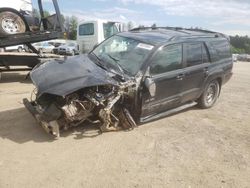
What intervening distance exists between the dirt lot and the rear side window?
1818 millimetres

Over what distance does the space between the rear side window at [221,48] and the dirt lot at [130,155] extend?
1.82 metres

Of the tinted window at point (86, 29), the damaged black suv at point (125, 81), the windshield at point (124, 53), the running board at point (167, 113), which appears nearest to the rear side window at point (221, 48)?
the damaged black suv at point (125, 81)

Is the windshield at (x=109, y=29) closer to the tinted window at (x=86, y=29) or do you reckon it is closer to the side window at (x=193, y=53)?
the tinted window at (x=86, y=29)

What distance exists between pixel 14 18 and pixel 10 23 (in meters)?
0.19

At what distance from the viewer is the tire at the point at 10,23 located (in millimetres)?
8820

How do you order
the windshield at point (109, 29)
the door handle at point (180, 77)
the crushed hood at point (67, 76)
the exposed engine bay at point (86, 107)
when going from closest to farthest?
the crushed hood at point (67, 76) < the exposed engine bay at point (86, 107) < the door handle at point (180, 77) < the windshield at point (109, 29)

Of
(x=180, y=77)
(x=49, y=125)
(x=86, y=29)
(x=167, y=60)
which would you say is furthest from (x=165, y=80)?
(x=86, y=29)

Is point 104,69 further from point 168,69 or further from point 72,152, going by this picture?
point 72,152

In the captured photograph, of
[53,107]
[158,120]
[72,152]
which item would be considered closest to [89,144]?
[72,152]

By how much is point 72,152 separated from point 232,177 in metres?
2.33

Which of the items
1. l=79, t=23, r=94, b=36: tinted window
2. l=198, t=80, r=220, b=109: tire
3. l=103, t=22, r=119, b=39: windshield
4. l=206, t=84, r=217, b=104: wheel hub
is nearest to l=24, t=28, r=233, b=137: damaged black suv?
l=198, t=80, r=220, b=109: tire

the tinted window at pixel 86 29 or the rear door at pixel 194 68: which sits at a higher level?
the tinted window at pixel 86 29

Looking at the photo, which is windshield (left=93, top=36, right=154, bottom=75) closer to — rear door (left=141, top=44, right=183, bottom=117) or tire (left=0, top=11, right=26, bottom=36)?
rear door (left=141, top=44, right=183, bottom=117)

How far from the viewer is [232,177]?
4.27m
